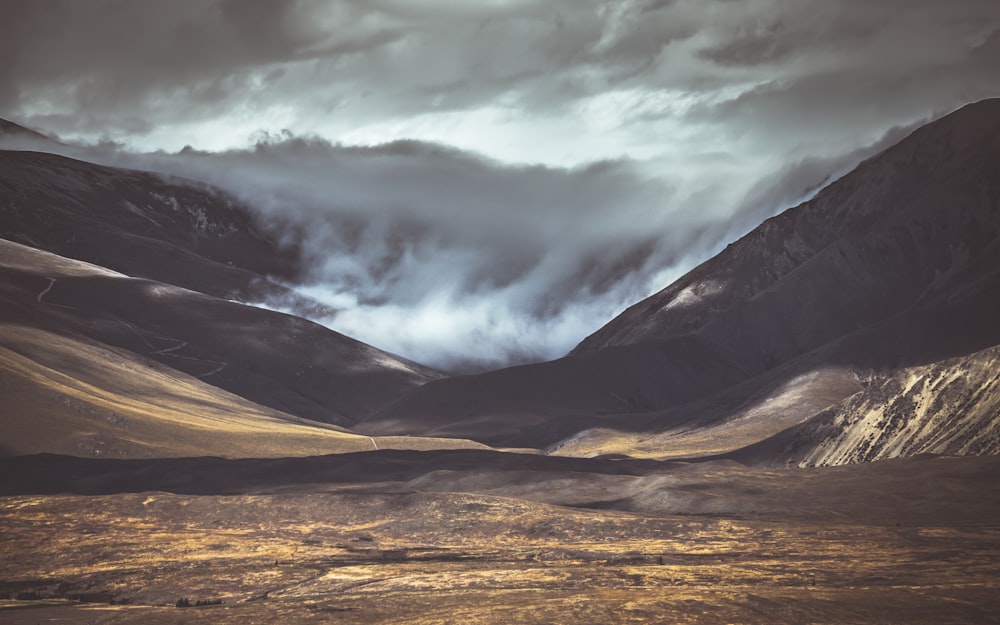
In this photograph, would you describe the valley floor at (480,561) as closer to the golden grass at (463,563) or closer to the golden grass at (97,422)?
the golden grass at (463,563)

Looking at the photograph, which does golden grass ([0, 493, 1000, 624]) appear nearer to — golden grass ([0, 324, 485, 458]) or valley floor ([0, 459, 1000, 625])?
valley floor ([0, 459, 1000, 625])

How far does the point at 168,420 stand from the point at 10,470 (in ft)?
133

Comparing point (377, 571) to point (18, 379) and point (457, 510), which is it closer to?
point (457, 510)

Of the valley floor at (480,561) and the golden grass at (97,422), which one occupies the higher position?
the golden grass at (97,422)

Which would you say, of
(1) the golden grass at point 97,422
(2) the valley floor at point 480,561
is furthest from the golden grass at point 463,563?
(1) the golden grass at point 97,422

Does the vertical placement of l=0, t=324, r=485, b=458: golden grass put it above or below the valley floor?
above

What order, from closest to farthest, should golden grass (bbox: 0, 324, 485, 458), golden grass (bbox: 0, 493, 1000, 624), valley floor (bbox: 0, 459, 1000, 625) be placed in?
golden grass (bbox: 0, 493, 1000, 624) → valley floor (bbox: 0, 459, 1000, 625) → golden grass (bbox: 0, 324, 485, 458)

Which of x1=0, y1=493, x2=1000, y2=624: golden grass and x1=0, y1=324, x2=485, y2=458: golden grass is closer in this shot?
x1=0, y1=493, x2=1000, y2=624: golden grass

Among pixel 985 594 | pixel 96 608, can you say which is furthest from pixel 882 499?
pixel 96 608

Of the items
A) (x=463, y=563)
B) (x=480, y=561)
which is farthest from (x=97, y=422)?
(x=463, y=563)

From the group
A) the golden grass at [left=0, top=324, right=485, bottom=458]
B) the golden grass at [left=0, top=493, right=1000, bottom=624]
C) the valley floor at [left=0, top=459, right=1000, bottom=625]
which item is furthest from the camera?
the golden grass at [left=0, top=324, right=485, bottom=458]

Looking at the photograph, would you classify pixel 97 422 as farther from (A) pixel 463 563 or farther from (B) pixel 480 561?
(A) pixel 463 563

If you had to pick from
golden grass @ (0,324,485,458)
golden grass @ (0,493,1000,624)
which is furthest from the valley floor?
golden grass @ (0,324,485,458)

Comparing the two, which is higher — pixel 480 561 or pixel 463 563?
pixel 463 563
